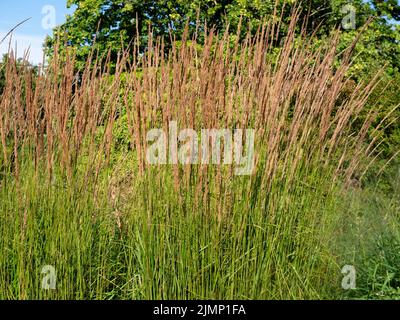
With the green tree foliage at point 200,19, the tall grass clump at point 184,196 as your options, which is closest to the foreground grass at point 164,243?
the tall grass clump at point 184,196

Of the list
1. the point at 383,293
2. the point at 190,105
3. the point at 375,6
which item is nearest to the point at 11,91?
the point at 190,105

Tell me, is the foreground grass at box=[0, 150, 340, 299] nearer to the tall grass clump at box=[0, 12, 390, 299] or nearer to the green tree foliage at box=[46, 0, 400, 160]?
the tall grass clump at box=[0, 12, 390, 299]

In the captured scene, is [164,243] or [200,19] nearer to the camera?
[164,243]

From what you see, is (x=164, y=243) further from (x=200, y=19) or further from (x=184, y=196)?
(x=200, y=19)

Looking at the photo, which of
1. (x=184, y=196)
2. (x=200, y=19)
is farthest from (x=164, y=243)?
(x=200, y=19)

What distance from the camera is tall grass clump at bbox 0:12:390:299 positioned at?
295 cm

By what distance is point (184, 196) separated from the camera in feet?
9.86

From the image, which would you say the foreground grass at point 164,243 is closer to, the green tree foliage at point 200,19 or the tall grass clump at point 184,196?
the tall grass clump at point 184,196

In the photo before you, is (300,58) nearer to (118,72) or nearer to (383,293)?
(118,72)

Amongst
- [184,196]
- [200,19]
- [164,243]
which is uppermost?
[200,19]

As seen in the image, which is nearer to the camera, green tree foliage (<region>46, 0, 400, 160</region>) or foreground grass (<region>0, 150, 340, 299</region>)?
foreground grass (<region>0, 150, 340, 299</region>)

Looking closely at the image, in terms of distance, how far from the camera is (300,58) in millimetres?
3211

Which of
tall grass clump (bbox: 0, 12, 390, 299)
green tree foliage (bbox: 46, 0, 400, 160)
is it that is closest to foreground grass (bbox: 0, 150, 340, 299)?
tall grass clump (bbox: 0, 12, 390, 299)

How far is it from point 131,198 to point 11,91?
1040 mm
